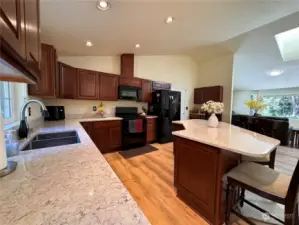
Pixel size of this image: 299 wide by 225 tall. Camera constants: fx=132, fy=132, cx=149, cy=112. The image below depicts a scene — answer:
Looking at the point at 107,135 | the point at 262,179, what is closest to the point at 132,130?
the point at 107,135

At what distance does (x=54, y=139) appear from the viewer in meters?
1.63

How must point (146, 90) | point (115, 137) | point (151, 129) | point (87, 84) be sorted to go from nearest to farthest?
point (87, 84)
point (115, 137)
point (151, 129)
point (146, 90)

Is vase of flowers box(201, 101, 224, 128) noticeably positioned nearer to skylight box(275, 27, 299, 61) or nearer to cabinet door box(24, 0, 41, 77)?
cabinet door box(24, 0, 41, 77)

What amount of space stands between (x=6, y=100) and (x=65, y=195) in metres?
1.92

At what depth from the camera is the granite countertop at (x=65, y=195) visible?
0.41m

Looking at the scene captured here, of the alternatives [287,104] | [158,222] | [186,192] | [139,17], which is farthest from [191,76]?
[158,222]

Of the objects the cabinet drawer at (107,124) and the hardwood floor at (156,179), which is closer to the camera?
the hardwood floor at (156,179)

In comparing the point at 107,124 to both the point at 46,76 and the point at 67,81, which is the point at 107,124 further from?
the point at 46,76

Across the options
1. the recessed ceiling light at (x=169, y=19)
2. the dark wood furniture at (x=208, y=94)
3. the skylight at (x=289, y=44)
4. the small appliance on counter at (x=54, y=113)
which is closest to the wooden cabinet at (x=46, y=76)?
the small appliance on counter at (x=54, y=113)

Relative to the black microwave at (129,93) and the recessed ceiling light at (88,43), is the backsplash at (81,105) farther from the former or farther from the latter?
the recessed ceiling light at (88,43)

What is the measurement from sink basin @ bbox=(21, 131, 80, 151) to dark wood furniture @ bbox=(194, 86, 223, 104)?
4.22 m

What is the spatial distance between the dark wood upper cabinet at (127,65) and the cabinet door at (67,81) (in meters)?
1.26

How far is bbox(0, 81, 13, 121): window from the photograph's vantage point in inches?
61.5

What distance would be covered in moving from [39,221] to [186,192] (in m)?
1.69
